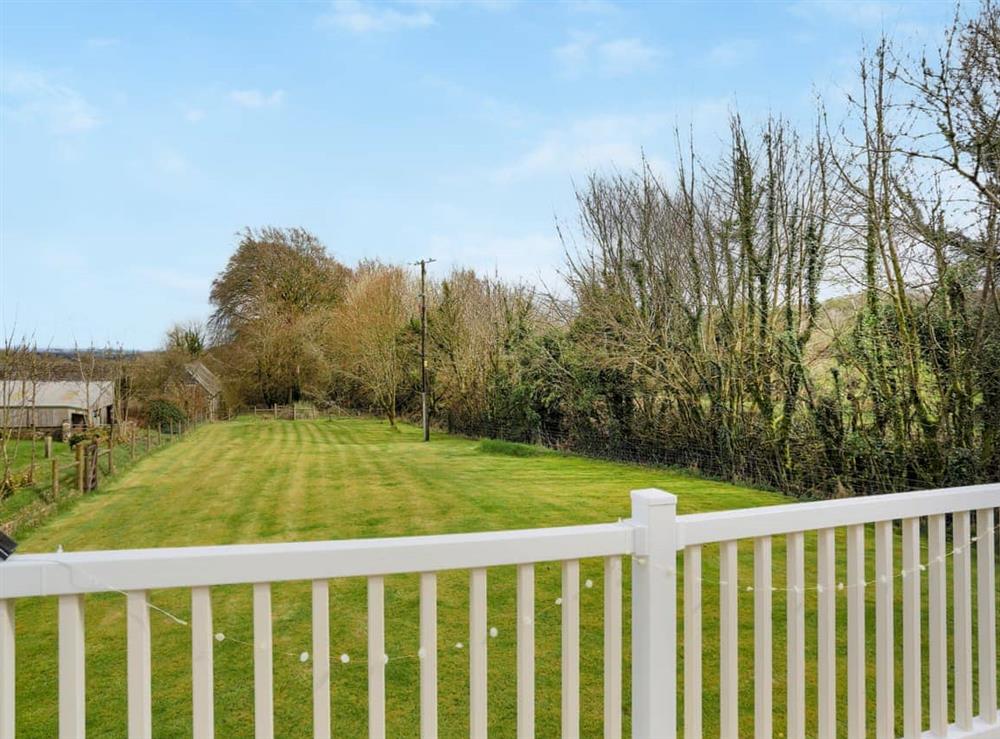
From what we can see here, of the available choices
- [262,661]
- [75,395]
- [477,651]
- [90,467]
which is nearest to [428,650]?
[477,651]

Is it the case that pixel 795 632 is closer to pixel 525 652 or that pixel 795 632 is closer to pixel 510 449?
pixel 525 652

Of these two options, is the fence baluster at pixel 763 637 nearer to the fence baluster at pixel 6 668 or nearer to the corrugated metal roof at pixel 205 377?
the fence baluster at pixel 6 668

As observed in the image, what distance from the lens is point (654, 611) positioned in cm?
98

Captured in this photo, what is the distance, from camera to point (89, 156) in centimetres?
910

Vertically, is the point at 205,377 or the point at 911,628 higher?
the point at 205,377

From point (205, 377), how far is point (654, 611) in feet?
69.0

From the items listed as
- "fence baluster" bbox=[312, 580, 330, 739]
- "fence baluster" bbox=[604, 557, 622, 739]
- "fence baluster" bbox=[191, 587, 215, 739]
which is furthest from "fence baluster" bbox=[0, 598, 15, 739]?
"fence baluster" bbox=[604, 557, 622, 739]

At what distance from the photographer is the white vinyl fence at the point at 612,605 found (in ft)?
2.55

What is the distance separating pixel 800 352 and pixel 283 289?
19434mm

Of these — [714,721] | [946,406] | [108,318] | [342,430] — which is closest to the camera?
[714,721]

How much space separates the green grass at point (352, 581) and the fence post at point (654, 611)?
112 cm

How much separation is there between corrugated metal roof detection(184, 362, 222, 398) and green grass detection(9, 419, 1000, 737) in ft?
22.8

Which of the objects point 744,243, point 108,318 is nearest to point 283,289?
point 108,318

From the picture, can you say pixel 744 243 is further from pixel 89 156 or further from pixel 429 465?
pixel 89 156
